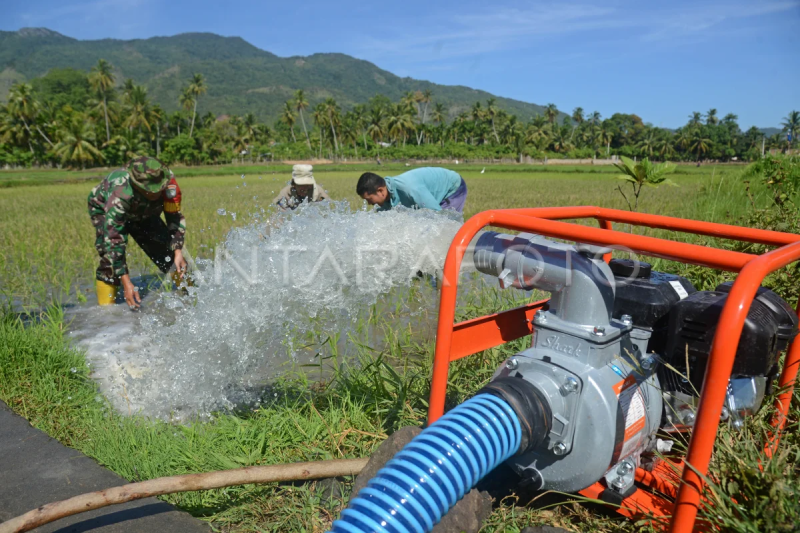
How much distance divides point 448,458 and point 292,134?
88472mm

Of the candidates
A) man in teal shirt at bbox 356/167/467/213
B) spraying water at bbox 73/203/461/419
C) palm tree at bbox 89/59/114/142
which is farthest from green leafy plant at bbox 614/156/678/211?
palm tree at bbox 89/59/114/142

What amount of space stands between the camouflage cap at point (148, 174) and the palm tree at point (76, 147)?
176 ft

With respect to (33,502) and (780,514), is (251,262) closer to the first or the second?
(33,502)

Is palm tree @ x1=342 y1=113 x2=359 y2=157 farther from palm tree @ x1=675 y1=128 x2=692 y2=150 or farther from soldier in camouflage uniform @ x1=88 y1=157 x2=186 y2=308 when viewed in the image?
soldier in camouflage uniform @ x1=88 y1=157 x2=186 y2=308

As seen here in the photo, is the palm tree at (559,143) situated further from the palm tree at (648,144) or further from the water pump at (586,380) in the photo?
the water pump at (586,380)

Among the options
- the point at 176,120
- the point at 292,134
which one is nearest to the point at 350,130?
the point at 292,134

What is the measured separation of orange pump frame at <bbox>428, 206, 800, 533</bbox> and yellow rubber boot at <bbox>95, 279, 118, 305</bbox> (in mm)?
4443

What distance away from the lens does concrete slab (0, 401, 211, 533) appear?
1.92 metres

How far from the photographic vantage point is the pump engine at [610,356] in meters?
1.62

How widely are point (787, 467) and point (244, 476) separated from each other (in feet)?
5.83

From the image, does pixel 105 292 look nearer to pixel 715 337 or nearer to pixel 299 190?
pixel 299 190

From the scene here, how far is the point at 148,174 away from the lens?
15.3ft

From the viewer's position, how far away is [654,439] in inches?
76.8

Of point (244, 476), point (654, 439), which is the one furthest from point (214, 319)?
point (654, 439)
